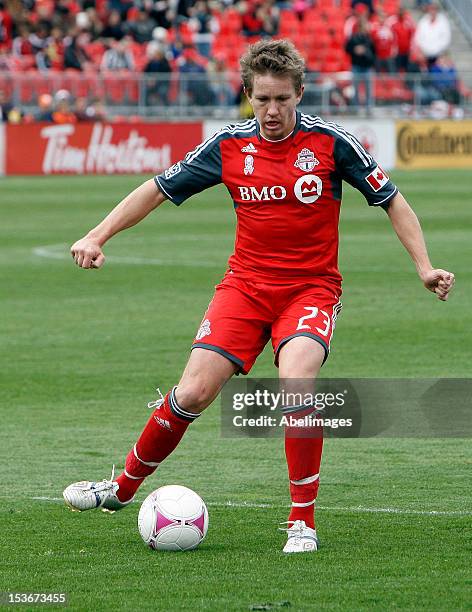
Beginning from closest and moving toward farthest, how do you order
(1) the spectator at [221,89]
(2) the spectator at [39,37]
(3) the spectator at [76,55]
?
1. (1) the spectator at [221,89]
2. (3) the spectator at [76,55]
3. (2) the spectator at [39,37]

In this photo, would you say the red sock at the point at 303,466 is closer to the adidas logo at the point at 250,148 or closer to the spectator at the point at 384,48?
the adidas logo at the point at 250,148

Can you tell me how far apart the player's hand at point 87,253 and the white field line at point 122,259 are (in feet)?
34.8

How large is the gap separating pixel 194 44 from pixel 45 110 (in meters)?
6.74

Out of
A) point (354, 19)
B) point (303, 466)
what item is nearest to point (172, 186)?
point (303, 466)

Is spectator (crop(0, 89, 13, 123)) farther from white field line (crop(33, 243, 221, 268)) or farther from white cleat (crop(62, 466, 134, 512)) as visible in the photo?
Answer: white cleat (crop(62, 466, 134, 512))

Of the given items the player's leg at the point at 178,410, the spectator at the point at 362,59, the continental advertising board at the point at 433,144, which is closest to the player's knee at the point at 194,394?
the player's leg at the point at 178,410

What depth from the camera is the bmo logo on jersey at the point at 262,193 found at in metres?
5.89

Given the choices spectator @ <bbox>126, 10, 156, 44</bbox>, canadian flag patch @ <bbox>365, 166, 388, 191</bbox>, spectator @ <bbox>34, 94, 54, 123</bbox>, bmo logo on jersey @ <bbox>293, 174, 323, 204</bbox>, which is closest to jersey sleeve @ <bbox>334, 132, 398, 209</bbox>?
canadian flag patch @ <bbox>365, 166, 388, 191</bbox>

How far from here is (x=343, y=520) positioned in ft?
20.3

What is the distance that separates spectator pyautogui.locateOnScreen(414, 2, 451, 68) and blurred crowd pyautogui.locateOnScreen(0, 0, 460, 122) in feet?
0.08

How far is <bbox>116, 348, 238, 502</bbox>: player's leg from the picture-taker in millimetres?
5766

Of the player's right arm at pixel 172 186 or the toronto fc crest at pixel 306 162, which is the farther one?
the player's right arm at pixel 172 186

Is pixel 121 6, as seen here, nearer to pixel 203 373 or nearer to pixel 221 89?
pixel 221 89

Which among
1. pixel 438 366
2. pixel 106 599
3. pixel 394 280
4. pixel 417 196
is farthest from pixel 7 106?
pixel 106 599
